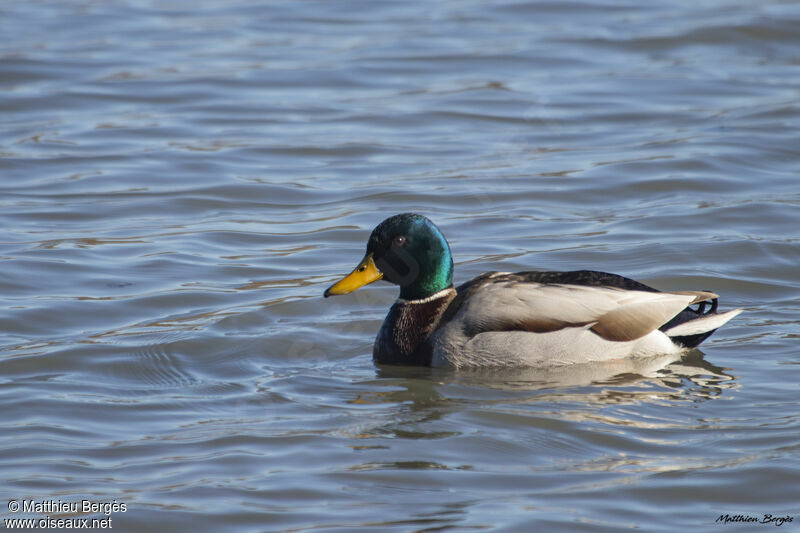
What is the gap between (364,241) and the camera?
9.34 metres

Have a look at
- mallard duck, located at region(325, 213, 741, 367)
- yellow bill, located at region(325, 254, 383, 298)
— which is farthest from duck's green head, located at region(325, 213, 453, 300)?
mallard duck, located at region(325, 213, 741, 367)

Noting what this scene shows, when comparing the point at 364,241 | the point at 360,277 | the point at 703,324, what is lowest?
A: the point at 364,241

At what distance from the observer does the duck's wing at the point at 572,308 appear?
265 inches

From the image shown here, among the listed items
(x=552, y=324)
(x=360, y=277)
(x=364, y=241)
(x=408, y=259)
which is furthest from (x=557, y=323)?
(x=364, y=241)

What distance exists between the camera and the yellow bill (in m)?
7.15

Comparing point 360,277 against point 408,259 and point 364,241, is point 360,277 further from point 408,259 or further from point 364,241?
point 364,241

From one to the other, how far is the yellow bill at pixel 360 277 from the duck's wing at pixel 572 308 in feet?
2.10

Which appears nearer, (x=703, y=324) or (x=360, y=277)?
(x=703, y=324)

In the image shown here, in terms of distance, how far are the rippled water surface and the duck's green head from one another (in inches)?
17.6

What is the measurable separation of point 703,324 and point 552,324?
0.79 meters

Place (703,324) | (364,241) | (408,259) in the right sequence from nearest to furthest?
1. (703,324)
2. (408,259)
3. (364,241)

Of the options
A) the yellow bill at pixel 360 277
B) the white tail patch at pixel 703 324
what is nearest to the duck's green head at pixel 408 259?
the yellow bill at pixel 360 277

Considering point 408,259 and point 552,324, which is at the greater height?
point 408,259

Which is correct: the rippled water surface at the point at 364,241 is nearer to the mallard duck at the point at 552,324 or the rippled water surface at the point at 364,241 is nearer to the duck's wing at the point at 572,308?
the mallard duck at the point at 552,324
